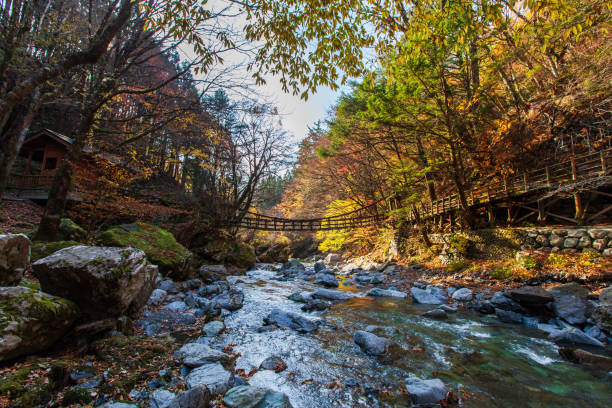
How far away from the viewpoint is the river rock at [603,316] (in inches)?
127

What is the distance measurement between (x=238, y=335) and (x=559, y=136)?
35.2 feet

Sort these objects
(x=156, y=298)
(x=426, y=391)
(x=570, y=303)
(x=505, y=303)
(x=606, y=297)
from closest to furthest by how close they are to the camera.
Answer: (x=426, y=391) → (x=606, y=297) → (x=570, y=303) → (x=156, y=298) → (x=505, y=303)

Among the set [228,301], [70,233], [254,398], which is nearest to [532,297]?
[254,398]

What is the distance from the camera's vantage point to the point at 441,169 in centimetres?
937

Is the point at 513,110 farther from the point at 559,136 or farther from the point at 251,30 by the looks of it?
the point at 251,30

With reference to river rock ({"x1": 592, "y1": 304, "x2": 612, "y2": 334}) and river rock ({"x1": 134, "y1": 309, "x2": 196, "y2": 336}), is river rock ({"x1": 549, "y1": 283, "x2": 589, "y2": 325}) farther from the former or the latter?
river rock ({"x1": 134, "y1": 309, "x2": 196, "y2": 336})

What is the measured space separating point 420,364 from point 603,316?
9.78 feet

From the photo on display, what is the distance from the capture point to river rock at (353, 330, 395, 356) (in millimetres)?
2887

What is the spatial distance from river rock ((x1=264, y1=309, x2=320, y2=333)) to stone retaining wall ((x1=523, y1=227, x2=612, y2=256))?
6550mm

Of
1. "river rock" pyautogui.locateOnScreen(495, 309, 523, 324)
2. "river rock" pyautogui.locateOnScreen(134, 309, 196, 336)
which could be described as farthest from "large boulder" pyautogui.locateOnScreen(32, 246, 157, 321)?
"river rock" pyautogui.locateOnScreen(495, 309, 523, 324)

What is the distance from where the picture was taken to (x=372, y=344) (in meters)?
2.98

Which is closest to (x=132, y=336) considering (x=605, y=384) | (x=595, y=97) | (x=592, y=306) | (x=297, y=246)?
(x=605, y=384)

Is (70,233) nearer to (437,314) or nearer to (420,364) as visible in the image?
(420,364)

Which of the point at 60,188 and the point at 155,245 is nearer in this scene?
the point at 60,188
